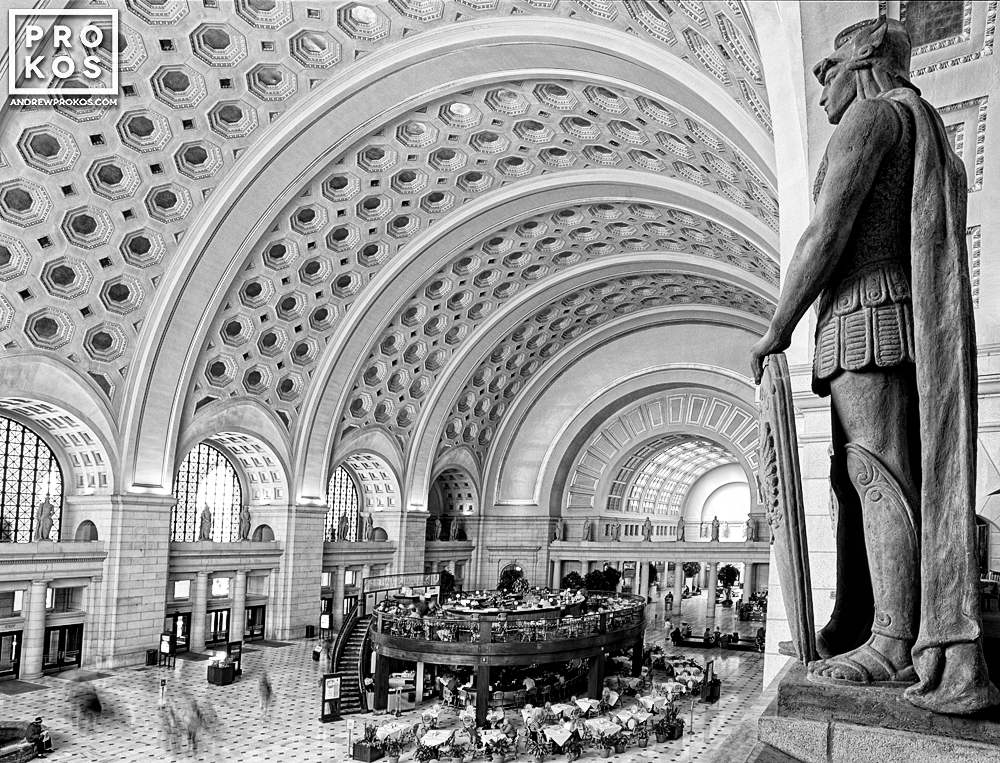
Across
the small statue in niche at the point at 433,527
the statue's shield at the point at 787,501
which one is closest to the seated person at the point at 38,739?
the statue's shield at the point at 787,501

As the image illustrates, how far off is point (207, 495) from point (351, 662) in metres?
9.31

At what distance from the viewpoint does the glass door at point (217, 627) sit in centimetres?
2636

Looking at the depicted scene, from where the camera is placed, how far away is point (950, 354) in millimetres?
2809

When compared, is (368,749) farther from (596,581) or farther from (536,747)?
(596,581)

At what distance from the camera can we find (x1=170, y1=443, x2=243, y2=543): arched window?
2781 centimetres

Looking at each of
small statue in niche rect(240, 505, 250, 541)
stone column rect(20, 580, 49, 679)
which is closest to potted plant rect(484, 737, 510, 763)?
stone column rect(20, 580, 49, 679)

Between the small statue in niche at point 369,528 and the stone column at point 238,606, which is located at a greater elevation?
the small statue in niche at point 369,528

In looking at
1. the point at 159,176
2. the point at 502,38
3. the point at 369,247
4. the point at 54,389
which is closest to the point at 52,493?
the point at 54,389

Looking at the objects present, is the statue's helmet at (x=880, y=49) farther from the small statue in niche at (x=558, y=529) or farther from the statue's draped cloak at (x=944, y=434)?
the small statue in niche at (x=558, y=529)

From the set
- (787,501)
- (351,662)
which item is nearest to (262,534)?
(351,662)

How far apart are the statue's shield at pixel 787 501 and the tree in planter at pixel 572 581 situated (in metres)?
35.6

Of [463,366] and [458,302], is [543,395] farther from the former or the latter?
[458,302]

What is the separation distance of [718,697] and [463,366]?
16418mm
